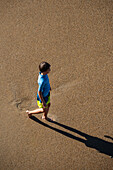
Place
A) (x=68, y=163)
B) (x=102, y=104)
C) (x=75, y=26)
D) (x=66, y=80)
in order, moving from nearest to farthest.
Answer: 1. (x=68, y=163)
2. (x=102, y=104)
3. (x=66, y=80)
4. (x=75, y=26)

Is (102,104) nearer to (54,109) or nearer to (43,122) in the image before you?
(54,109)

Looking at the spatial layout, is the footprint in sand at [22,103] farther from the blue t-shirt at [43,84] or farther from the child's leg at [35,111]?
the blue t-shirt at [43,84]

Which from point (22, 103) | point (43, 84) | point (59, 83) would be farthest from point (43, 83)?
point (22, 103)

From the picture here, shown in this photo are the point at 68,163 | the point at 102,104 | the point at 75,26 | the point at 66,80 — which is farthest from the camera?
the point at 75,26

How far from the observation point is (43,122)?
3.94 metres

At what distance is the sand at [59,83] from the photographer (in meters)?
3.70

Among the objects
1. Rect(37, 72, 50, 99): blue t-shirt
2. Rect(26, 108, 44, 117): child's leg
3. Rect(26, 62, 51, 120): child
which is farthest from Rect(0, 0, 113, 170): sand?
Rect(37, 72, 50, 99): blue t-shirt

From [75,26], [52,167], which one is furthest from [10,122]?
[75,26]

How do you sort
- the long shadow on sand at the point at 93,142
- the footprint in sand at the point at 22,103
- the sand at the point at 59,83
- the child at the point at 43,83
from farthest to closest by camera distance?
the footprint in sand at the point at 22,103 < the sand at the point at 59,83 < the long shadow on sand at the point at 93,142 < the child at the point at 43,83

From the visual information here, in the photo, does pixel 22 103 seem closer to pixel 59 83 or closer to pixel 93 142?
pixel 59 83

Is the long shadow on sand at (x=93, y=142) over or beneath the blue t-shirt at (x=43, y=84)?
beneath

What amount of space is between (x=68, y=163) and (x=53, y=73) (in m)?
2.20

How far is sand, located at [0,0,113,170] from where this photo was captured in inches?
145

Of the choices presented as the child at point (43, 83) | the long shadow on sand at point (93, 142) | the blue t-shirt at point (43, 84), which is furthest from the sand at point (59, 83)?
the blue t-shirt at point (43, 84)
